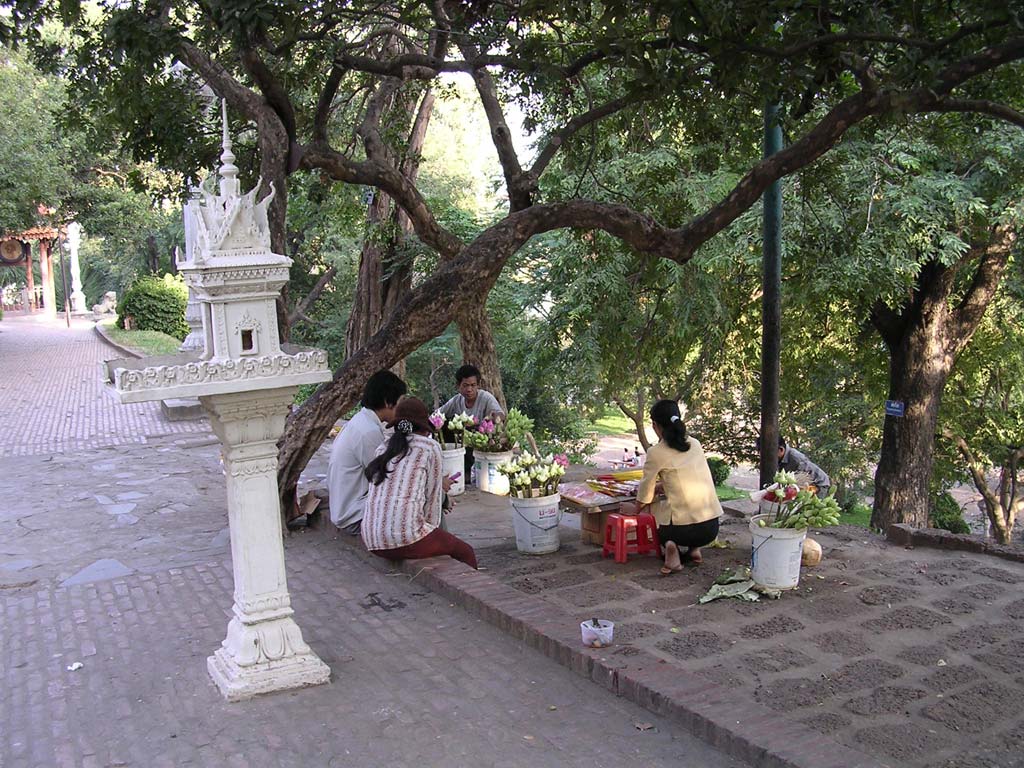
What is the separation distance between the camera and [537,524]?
24.5ft

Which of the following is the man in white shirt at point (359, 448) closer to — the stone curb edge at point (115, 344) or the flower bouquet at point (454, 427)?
the flower bouquet at point (454, 427)

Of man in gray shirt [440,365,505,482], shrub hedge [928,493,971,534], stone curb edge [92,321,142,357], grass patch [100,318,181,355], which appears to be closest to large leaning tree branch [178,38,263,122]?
man in gray shirt [440,365,505,482]

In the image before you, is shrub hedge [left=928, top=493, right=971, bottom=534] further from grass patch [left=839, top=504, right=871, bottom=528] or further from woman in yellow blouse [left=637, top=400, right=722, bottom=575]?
woman in yellow blouse [left=637, top=400, right=722, bottom=575]

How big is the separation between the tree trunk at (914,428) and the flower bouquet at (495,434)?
5722 millimetres

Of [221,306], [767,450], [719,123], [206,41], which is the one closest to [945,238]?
[719,123]

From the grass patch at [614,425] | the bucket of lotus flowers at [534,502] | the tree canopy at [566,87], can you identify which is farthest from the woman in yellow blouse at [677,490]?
the grass patch at [614,425]

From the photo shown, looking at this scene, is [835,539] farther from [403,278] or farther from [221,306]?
[403,278]

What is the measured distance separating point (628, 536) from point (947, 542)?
255 centimetres

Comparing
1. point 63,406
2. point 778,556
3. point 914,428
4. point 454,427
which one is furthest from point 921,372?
point 63,406

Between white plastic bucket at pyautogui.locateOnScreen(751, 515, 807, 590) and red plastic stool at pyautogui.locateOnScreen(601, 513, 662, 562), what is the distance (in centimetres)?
94

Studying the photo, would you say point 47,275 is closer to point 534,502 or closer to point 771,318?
point 534,502

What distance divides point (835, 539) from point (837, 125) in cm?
338

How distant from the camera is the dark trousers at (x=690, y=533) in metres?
6.99

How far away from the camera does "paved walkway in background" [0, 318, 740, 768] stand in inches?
169
